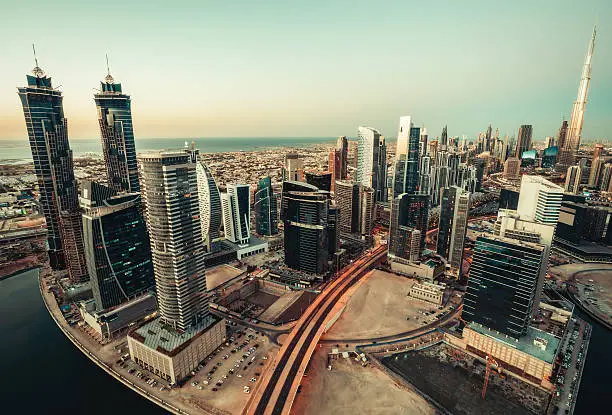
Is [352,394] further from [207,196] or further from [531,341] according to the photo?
[207,196]

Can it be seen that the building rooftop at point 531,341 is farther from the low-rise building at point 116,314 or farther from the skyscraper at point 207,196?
the skyscraper at point 207,196

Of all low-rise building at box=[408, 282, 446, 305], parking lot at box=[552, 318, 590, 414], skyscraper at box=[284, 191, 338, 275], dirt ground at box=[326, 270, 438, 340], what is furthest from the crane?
skyscraper at box=[284, 191, 338, 275]

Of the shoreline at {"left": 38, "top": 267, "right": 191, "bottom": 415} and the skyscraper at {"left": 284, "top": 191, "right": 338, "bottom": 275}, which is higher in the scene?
the skyscraper at {"left": 284, "top": 191, "right": 338, "bottom": 275}

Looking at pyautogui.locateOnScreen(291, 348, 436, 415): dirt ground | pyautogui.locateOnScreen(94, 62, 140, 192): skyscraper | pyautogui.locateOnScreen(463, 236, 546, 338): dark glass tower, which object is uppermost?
pyautogui.locateOnScreen(94, 62, 140, 192): skyscraper

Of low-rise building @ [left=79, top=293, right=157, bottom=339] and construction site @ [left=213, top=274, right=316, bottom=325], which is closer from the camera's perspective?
low-rise building @ [left=79, top=293, right=157, bottom=339]

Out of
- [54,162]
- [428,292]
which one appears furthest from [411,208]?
[54,162]

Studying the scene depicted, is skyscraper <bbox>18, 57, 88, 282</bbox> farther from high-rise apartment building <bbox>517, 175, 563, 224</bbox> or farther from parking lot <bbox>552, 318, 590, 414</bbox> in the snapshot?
high-rise apartment building <bbox>517, 175, 563, 224</bbox>
